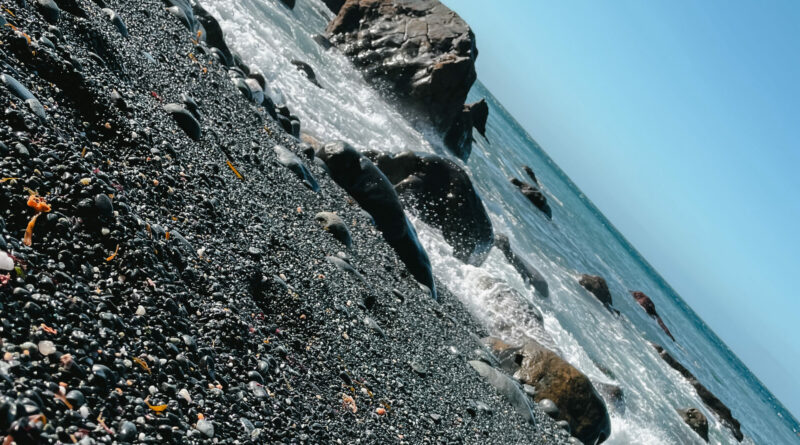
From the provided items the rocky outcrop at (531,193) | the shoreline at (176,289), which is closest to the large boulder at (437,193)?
the shoreline at (176,289)

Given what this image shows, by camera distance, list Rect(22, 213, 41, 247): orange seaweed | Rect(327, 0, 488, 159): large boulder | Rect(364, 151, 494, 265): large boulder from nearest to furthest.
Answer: Rect(22, 213, 41, 247): orange seaweed < Rect(364, 151, 494, 265): large boulder < Rect(327, 0, 488, 159): large boulder

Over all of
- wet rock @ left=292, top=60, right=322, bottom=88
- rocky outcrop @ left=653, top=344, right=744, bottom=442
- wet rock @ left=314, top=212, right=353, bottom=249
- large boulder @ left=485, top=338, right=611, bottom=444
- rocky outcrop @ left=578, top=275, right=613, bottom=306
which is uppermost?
rocky outcrop @ left=578, top=275, right=613, bottom=306

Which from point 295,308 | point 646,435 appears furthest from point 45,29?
point 646,435

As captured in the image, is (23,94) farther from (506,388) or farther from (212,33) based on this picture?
(212,33)

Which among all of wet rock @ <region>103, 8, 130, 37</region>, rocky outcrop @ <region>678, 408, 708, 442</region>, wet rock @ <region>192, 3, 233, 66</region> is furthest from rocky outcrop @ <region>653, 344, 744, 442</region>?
wet rock @ <region>103, 8, 130, 37</region>

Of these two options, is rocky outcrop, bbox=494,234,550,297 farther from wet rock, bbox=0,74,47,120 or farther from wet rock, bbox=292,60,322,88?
wet rock, bbox=0,74,47,120

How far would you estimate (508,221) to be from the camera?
2059 cm

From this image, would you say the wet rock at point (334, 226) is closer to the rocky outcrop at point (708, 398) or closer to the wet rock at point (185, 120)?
the wet rock at point (185, 120)

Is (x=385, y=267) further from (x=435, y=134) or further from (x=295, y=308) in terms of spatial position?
(x=435, y=134)

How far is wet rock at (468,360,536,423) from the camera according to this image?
22.8 ft

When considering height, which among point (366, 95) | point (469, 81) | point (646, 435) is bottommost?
point (646, 435)

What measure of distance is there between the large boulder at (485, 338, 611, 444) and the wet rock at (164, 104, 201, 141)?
6.12 m

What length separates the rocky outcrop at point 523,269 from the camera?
15.1 m

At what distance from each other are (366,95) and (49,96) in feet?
47.7
